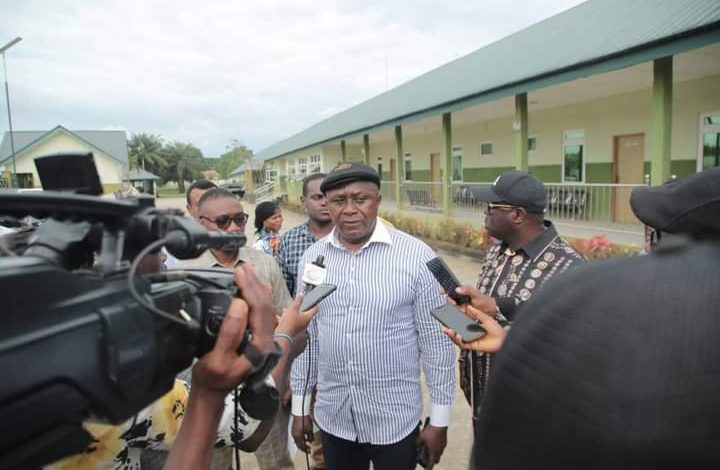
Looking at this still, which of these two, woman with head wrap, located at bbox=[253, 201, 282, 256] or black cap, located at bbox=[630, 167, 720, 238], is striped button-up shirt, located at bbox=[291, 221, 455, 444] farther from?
woman with head wrap, located at bbox=[253, 201, 282, 256]

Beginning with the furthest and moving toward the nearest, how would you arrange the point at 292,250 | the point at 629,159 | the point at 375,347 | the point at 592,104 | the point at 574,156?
1. the point at 574,156
2. the point at 592,104
3. the point at 629,159
4. the point at 292,250
5. the point at 375,347

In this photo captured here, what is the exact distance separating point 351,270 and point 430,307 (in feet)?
1.29

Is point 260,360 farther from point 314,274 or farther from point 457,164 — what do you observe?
point 457,164

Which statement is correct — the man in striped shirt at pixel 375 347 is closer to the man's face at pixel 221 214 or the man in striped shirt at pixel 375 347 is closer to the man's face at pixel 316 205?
the man's face at pixel 221 214

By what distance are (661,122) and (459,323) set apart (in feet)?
22.8

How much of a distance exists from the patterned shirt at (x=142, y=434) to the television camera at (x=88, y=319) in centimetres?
46

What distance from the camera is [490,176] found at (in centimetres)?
1536

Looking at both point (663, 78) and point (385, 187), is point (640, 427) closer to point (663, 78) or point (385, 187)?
point (663, 78)

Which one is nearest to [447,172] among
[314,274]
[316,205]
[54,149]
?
[316,205]

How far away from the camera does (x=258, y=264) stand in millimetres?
2805

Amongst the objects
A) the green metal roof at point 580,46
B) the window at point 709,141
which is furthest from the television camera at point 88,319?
the window at point 709,141

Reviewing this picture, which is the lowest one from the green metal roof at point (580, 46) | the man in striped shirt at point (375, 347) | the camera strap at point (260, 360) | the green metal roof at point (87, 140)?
the man in striped shirt at point (375, 347)

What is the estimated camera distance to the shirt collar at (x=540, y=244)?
7.93 feet

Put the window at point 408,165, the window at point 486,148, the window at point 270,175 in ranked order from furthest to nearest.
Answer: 1. the window at point 270,175
2. the window at point 408,165
3. the window at point 486,148
